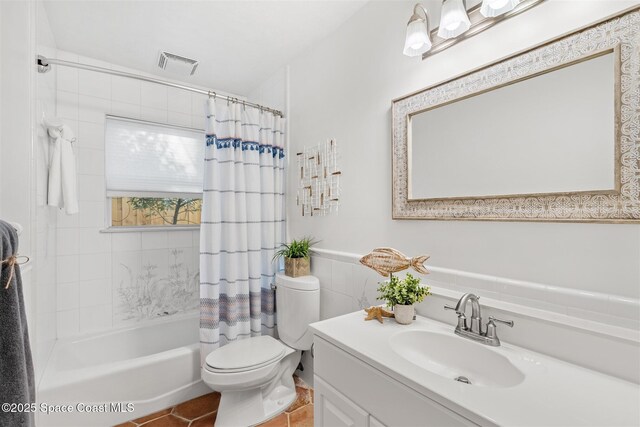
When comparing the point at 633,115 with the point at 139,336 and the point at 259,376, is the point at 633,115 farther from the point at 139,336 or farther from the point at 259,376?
the point at 139,336

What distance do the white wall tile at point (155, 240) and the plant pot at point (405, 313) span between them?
216 centimetres

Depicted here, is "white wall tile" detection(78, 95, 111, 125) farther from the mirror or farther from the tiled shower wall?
the mirror

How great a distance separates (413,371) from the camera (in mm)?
853

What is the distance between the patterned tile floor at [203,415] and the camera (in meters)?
1.72

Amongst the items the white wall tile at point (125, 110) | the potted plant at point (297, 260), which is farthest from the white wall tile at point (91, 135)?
the potted plant at point (297, 260)

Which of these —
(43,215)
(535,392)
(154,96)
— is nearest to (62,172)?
(43,215)

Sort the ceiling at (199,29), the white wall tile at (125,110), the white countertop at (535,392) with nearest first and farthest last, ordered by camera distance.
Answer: the white countertop at (535,392) → the ceiling at (199,29) → the white wall tile at (125,110)

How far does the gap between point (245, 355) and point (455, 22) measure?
1947 mm

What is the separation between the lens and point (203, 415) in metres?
1.81

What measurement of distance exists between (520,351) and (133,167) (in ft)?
9.27

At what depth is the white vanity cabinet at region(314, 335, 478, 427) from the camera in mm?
790

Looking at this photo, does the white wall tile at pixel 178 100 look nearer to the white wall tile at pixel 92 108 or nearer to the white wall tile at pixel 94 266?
the white wall tile at pixel 92 108

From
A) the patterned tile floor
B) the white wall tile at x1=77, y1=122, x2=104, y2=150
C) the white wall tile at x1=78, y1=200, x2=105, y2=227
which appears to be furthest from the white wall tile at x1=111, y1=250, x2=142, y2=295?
the patterned tile floor

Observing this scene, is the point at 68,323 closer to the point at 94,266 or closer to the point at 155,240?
the point at 94,266
